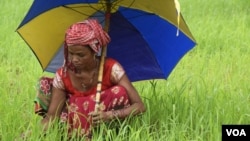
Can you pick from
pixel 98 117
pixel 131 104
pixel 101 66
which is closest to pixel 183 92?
pixel 131 104

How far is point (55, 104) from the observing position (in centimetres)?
314

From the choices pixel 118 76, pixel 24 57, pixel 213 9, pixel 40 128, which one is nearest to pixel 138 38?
pixel 118 76

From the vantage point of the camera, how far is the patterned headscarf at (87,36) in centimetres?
296

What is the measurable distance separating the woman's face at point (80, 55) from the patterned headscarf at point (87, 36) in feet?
0.07

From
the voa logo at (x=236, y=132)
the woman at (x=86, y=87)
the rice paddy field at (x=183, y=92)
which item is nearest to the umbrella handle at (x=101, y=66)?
the woman at (x=86, y=87)

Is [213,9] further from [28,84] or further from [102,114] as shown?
[102,114]

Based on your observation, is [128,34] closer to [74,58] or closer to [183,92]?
[74,58]

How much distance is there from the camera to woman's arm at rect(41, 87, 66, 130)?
3.11 meters

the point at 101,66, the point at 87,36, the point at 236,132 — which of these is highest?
the point at 87,36

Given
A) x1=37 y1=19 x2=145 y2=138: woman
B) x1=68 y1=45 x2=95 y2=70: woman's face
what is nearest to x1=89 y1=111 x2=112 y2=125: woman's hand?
x1=37 y1=19 x2=145 y2=138: woman

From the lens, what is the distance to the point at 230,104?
3457 mm

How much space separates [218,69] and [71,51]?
220cm

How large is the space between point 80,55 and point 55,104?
1.16ft

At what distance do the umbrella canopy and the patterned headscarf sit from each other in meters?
0.24
